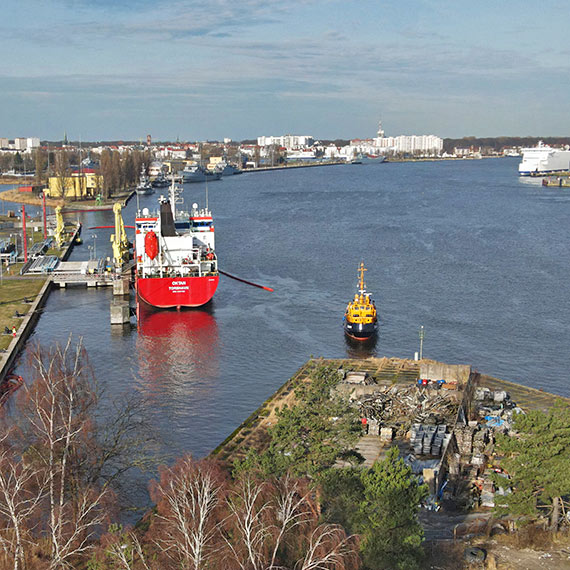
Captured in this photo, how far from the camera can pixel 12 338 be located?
2802cm

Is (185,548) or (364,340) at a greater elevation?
(185,548)

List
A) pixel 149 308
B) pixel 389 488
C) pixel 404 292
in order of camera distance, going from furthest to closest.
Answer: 1. pixel 404 292
2. pixel 149 308
3. pixel 389 488

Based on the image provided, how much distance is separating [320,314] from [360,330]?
16.0 feet

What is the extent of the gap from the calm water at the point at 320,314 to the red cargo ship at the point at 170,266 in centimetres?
88

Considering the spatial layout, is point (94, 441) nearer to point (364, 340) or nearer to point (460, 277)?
point (364, 340)

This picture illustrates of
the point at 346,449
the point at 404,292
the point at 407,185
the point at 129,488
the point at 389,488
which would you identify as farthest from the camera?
the point at 407,185

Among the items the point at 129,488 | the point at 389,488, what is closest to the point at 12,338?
the point at 129,488

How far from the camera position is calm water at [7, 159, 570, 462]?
25188 millimetres

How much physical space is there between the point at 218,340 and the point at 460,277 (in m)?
16.9

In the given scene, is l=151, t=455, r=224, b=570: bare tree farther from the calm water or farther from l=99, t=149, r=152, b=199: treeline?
l=99, t=149, r=152, b=199: treeline

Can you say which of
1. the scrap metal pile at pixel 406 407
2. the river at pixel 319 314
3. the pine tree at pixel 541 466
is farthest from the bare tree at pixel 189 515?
the scrap metal pile at pixel 406 407

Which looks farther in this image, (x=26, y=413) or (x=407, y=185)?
(x=407, y=185)

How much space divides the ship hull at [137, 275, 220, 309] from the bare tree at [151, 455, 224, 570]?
852 inches

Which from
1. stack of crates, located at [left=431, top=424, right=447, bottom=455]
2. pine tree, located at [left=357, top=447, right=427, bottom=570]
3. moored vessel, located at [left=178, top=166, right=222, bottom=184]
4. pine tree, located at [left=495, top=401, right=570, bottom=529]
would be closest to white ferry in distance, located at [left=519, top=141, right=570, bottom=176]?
moored vessel, located at [left=178, top=166, right=222, bottom=184]
